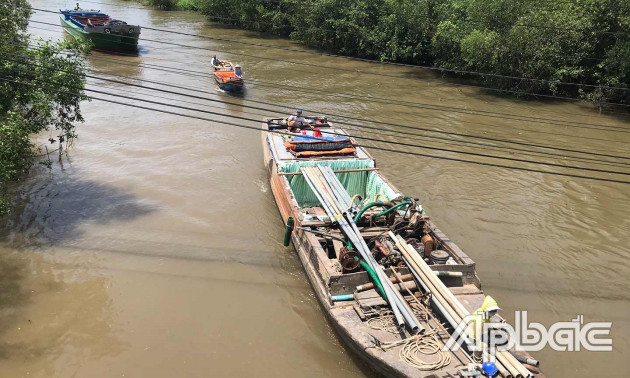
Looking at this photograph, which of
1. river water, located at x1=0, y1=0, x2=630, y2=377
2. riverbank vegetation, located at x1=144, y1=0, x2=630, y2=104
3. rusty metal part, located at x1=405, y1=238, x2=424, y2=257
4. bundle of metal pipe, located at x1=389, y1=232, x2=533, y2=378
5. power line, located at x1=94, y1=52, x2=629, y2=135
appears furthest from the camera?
riverbank vegetation, located at x1=144, y1=0, x2=630, y2=104

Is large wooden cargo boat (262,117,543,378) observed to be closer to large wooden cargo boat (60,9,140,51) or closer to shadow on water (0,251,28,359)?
shadow on water (0,251,28,359)

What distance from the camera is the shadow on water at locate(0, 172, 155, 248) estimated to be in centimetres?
1063

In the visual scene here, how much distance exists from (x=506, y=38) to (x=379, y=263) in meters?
17.0

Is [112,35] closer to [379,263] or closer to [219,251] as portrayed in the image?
[219,251]

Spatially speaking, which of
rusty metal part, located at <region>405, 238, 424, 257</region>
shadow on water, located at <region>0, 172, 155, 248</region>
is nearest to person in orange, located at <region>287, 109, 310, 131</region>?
shadow on water, located at <region>0, 172, 155, 248</region>

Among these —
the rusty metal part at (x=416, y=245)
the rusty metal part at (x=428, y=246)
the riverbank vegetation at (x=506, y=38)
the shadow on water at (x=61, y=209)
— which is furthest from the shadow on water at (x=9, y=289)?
the riverbank vegetation at (x=506, y=38)

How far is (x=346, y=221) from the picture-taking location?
8.98 m

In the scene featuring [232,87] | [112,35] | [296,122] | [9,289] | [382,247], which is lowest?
[9,289]

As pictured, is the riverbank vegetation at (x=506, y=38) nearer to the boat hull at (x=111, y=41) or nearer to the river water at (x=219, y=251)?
the river water at (x=219, y=251)

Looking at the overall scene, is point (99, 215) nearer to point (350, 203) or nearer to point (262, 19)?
point (350, 203)

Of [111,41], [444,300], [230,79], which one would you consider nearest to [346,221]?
[444,300]

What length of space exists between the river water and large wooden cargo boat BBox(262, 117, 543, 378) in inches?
34.4

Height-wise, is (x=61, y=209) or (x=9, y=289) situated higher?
(x=61, y=209)

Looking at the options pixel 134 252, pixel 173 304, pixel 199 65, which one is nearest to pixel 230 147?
pixel 134 252
